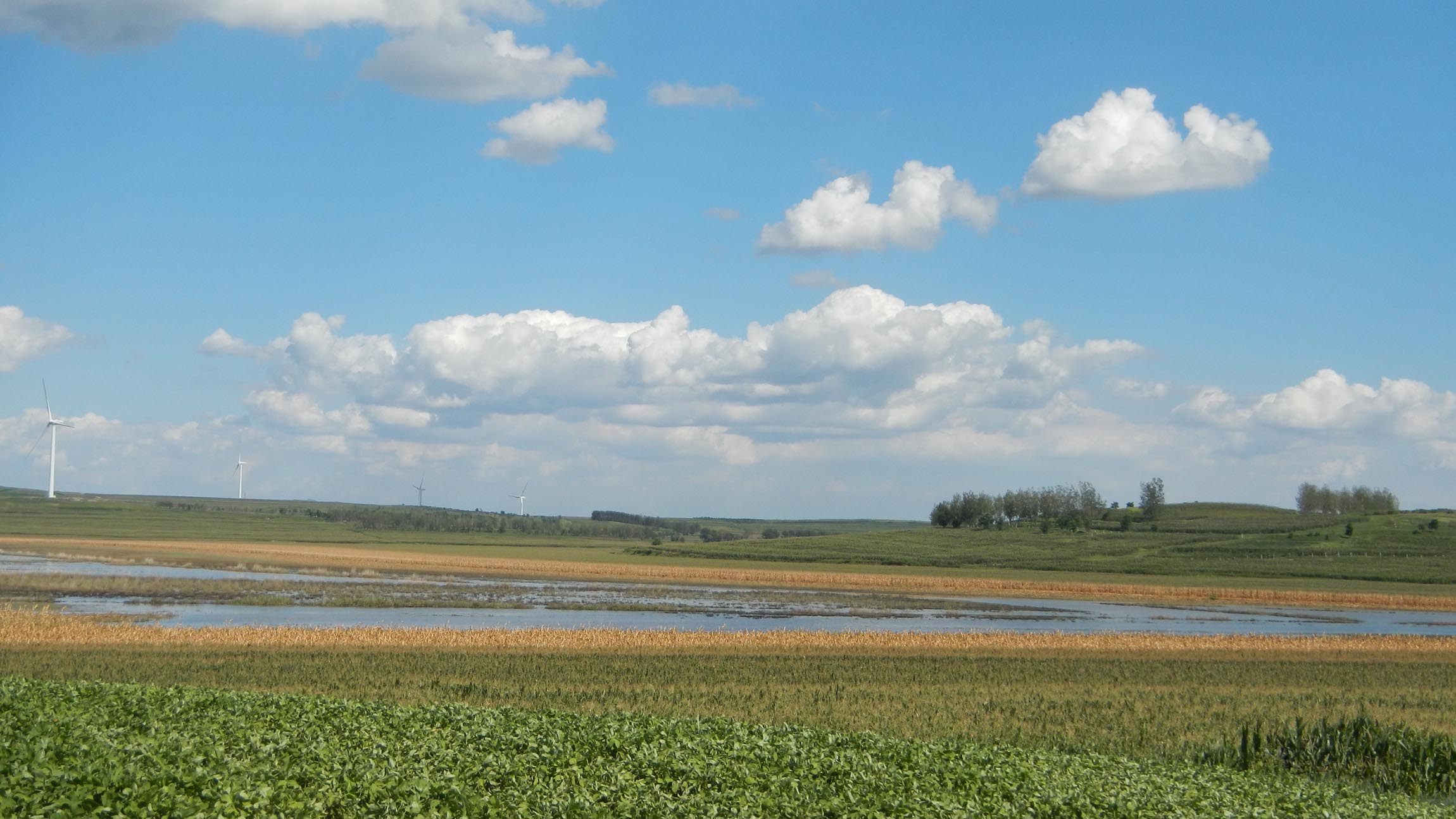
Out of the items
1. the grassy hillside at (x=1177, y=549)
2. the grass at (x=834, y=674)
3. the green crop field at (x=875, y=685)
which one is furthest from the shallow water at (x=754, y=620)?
the grassy hillside at (x=1177, y=549)

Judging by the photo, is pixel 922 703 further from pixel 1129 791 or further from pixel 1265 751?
pixel 1129 791

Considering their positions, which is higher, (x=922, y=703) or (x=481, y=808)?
(x=481, y=808)

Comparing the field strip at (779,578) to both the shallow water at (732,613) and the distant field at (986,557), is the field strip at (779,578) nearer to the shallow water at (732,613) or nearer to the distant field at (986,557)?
the distant field at (986,557)

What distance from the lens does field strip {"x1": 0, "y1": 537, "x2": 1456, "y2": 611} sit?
290ft

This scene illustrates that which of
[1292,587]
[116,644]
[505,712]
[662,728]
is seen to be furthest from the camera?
[1292,587]

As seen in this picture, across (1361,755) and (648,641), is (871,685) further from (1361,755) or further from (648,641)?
(1361,755)

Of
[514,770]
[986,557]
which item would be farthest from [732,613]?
[986,557]

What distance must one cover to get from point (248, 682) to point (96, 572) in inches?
2390

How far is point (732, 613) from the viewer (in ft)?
207

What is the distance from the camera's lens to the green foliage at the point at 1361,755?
1903 cm

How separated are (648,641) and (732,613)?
20415 mm

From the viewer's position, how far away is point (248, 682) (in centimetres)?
2759

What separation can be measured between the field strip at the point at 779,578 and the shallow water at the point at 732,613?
6841mm

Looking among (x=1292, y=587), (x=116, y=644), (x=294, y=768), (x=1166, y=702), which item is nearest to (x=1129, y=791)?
(x=294, y=768)
